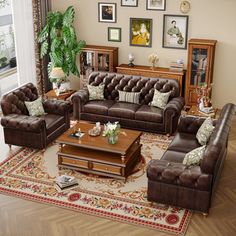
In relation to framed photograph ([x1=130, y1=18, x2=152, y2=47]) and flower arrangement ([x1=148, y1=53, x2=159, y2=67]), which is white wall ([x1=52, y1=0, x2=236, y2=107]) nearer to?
framed photograph ([x1=130, y1=18, x2=152, y2=47])

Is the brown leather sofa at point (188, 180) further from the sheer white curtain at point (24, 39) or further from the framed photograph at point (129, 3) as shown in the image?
the sheer white curtain at point (24, 39)

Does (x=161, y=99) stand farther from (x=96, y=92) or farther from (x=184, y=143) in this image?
(x=184, y=143)

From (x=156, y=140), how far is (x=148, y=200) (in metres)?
2.60

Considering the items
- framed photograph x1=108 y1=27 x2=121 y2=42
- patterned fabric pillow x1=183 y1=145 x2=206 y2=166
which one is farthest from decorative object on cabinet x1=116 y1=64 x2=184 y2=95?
patterned fabric pillow x1=183 y1=145 x2=206 y2=166

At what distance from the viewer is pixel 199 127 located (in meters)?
8.07

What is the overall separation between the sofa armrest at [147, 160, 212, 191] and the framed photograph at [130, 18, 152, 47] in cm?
527


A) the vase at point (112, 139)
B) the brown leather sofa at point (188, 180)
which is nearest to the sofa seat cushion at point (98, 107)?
the vase at point (112, 139)

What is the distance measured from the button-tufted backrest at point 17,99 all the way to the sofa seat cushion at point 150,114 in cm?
239

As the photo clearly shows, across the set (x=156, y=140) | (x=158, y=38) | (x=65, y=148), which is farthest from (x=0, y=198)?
(x=158, y=38)

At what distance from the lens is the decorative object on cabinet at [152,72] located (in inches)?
416

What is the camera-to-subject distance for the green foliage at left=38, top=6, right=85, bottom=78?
11164 millimetres

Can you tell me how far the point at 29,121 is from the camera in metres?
8.37

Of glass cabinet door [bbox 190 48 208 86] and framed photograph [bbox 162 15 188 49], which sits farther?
framed photograph [bbox 162 15 188 49]

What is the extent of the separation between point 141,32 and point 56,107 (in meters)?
3.33
